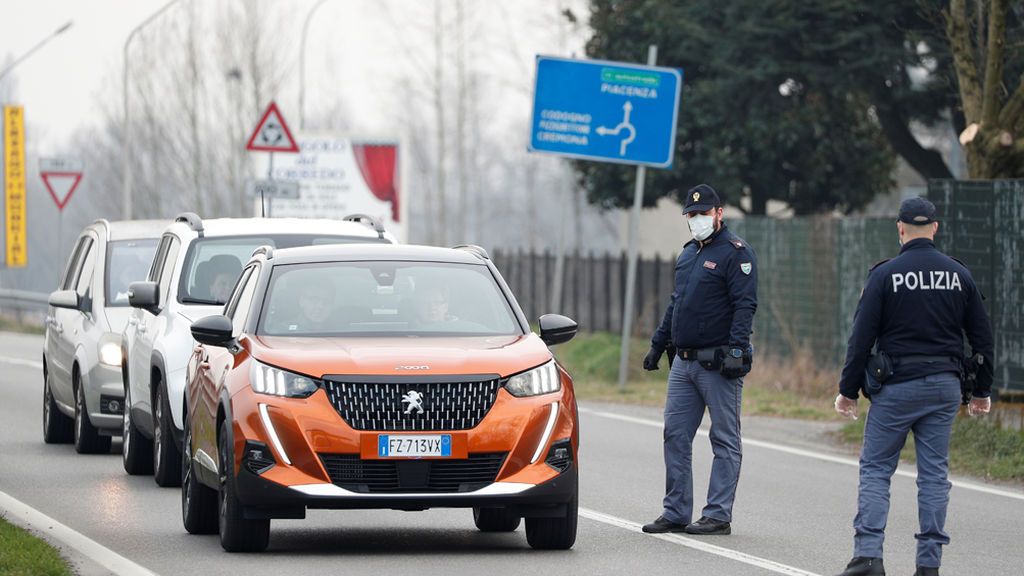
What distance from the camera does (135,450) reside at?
1409 cm

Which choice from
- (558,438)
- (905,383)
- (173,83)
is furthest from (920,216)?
(173,83)

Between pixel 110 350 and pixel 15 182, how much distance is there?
31809mm

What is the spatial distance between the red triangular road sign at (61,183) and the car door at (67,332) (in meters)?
18.4

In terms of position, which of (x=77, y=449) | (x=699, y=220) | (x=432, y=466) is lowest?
(x=77, y=449)

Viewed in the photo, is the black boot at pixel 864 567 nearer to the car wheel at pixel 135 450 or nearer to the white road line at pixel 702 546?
the white road line at pixel 702 546

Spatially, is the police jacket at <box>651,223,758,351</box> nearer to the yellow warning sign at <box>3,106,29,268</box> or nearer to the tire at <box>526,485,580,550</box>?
the tire at <box>526,485,580,550</box>

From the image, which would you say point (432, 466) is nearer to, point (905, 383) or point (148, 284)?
point (905, 383)

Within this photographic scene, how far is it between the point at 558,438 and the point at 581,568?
0.65 m

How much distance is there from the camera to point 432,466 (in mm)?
9625

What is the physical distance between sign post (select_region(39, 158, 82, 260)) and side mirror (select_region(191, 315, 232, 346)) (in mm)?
25461

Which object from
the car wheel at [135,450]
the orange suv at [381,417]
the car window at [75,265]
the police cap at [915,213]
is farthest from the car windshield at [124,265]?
the police cap at [915,213]

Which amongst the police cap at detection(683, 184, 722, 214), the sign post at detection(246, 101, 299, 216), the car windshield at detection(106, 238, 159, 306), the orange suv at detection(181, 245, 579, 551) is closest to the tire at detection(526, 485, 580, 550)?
the orange suv at detection(181, 245, 579, 551)

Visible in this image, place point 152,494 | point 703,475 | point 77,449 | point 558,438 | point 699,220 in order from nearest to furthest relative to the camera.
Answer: point 558,438 < point 699,220 < point 152,494 < point 703,475 < point 77,449

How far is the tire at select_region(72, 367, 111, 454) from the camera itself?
15492mm
